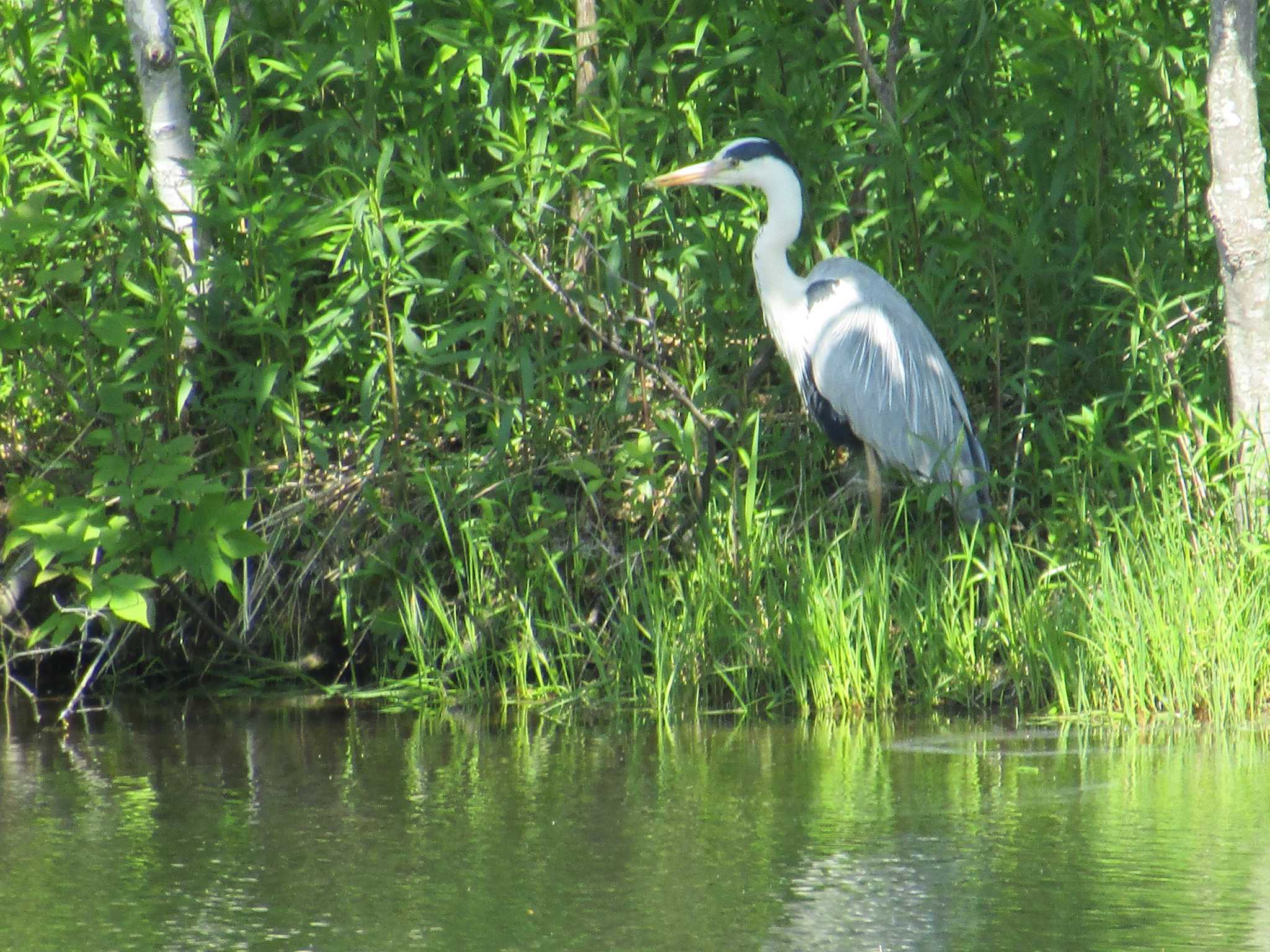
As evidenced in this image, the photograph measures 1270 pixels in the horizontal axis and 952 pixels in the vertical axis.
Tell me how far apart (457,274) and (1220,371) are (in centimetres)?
273

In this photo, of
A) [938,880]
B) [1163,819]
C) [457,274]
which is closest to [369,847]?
[938,880]

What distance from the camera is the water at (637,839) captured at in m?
2.98

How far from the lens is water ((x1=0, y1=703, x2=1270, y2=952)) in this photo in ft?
9.77

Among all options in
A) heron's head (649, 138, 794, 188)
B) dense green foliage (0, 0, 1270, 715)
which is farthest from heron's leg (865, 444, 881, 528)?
heron's head (649, 138, 794, 188)

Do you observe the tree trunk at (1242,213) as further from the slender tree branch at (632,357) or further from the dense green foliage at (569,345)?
the slender tree branch at (632,357)

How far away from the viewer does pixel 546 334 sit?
6.11 meters

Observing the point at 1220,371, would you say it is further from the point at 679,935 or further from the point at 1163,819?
the point at 679,935

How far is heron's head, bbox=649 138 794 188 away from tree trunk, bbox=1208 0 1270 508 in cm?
148

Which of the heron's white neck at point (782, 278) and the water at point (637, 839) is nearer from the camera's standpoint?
the water at point (637, 839)

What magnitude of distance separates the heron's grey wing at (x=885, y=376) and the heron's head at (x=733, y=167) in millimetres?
537

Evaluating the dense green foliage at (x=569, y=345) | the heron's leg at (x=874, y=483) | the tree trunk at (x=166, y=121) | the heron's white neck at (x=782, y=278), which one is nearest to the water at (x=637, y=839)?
the dense green foliage at (x=569, y=345)

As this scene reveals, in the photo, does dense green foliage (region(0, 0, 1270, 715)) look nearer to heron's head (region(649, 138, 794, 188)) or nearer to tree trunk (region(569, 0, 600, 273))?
tree trunk (region(569, 0, 600, 273))

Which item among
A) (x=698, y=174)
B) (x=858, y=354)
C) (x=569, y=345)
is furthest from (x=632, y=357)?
(x=858, y=354)

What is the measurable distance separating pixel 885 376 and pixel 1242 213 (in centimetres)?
155
